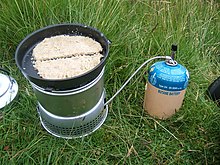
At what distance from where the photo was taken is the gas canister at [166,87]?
1669mm

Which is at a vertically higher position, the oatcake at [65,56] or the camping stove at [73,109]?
the oatcake at [65,56]

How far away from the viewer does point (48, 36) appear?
1.74 metres

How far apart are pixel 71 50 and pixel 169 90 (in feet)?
1.92

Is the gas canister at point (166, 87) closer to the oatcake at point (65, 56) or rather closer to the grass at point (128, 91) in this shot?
the grass at point (128, 91)

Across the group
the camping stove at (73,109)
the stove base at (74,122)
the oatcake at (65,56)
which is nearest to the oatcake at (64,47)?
the oatcake at (65,56)

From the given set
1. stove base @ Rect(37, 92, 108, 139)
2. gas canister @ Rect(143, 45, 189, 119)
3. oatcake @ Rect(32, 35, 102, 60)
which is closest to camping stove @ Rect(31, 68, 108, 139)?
stove base @ Rect(37, 92, 108, 139)

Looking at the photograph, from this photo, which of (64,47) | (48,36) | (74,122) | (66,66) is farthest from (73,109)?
(48,36)

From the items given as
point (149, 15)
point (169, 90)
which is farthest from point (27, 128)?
point (149, 15)

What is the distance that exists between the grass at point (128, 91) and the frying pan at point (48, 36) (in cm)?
36

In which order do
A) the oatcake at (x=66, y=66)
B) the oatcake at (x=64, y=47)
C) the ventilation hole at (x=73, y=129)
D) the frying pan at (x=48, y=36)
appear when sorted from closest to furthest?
the frying pan at (x=48, y=36)
the oatcake at (x=66, y=66)
the oatcake at (x=64, y=47)
the ventilation hole at (x=73, y=129)

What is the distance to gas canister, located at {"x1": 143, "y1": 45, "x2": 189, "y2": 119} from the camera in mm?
1669

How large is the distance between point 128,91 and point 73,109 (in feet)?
1.69

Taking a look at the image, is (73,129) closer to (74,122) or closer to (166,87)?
(74,122)

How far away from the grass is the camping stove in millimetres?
55
